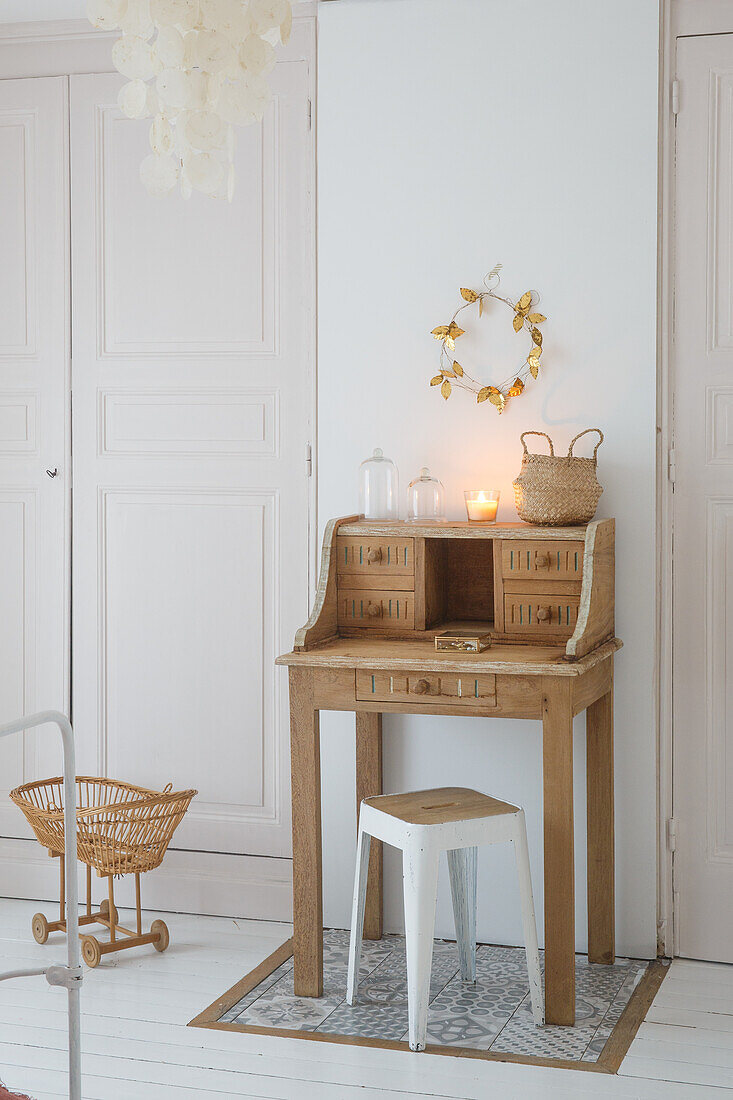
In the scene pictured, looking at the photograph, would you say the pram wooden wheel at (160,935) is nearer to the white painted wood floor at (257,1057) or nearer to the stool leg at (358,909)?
the white painted wood floor at (257,1057)

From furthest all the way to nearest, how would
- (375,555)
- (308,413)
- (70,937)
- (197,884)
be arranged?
(197,884) → (308,413) → (375,555) → (70,937)

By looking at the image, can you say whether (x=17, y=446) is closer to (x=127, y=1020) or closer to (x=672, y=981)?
(x=127, y=1020)

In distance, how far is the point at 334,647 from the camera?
3.03 m

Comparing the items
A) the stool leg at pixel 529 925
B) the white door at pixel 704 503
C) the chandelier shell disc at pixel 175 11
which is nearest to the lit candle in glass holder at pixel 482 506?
the white door at pixel 704 503

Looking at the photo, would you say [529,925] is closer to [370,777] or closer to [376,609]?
[370,777]

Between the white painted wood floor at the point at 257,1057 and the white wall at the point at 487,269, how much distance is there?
1.50 ft

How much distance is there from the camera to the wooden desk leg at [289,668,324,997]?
2920mm

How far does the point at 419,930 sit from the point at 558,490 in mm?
1099

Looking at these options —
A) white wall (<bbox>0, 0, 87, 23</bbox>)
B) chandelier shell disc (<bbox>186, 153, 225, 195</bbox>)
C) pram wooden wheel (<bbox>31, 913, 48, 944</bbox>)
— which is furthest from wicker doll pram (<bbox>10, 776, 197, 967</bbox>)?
white wall (<bbox>0, 0, 87, 23</bbox>)

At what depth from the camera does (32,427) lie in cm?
372

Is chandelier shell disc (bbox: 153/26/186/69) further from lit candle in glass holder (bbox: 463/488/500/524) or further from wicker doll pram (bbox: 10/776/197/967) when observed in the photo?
wicker doll pram (bbox: 10/776/197/967)

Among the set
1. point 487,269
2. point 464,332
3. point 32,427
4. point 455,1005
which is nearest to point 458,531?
point 464,332

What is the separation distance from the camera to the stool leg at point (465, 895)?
9.86 feet

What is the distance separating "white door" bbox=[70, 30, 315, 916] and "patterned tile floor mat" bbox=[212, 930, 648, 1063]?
508 millimetres
